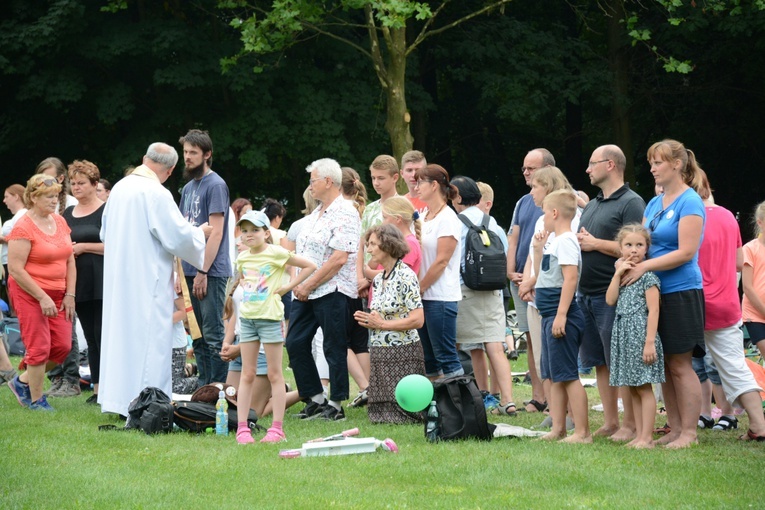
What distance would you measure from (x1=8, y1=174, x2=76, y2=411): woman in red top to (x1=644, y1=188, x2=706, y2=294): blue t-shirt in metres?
5.19

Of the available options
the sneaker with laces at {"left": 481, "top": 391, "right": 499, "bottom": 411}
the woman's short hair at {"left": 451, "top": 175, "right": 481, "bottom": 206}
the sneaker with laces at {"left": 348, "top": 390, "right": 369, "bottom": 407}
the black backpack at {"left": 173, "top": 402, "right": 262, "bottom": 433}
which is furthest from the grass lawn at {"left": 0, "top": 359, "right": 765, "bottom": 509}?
the woman's short hair at {"left": 451, "top": 175, "right": 481, "bottom": 206}

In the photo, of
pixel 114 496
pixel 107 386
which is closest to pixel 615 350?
pixel 114 496

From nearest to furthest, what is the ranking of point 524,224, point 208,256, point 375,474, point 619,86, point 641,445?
point 375,474, point 641,445, point 208,256, point 524,224, point 619,86

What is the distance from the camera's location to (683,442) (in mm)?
7152

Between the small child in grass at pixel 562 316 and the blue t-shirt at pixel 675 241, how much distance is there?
0.55m

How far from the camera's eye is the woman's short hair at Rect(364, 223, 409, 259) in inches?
333

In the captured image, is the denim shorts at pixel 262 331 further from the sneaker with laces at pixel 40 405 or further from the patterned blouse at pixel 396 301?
the sneaker with laces at pixel 40 405

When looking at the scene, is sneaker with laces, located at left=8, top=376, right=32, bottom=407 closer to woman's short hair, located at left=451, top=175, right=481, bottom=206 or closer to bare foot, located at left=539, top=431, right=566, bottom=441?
woman's short hair, located at left=451, top=175, right=481, bottom=206

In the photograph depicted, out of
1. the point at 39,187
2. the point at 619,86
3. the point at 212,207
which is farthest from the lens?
the point at 619,86

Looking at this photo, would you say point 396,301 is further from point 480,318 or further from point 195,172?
point 195,172

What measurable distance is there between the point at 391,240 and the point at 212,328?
2.10 m

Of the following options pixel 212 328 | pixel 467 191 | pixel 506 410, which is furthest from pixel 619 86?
pixel 212 328

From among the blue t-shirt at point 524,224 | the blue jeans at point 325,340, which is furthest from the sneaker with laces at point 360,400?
the blue t-shirt at point 524,224

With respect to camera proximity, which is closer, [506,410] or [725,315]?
[725,315]
